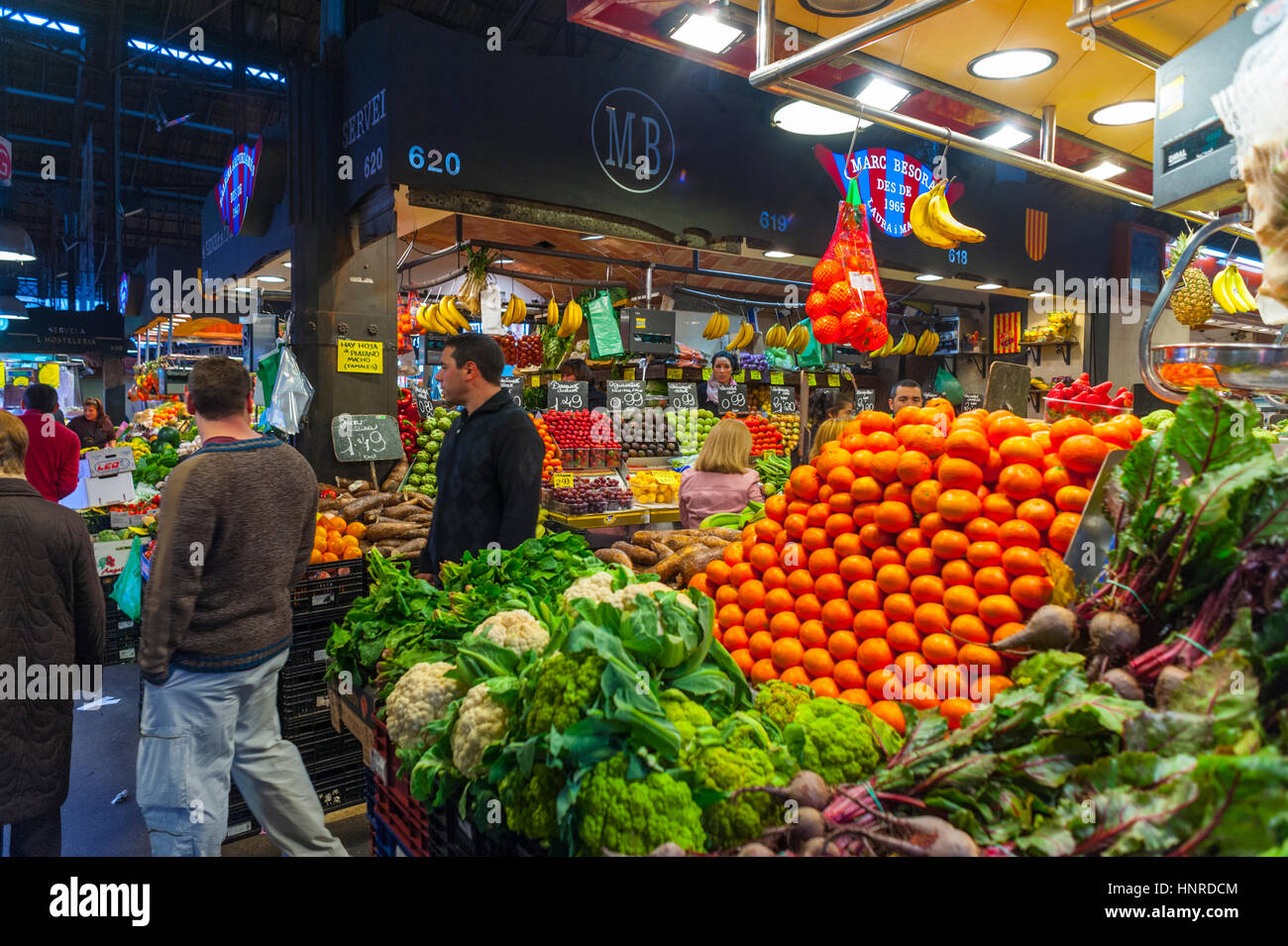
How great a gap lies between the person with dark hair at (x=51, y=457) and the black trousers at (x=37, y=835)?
149 inches

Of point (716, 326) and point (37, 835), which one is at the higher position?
point (716, 326)

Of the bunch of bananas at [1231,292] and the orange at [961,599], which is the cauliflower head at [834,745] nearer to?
the orange at [961,599]

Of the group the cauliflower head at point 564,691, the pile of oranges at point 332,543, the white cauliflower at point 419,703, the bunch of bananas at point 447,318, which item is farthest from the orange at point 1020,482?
the bunch of bananas at point 447,318

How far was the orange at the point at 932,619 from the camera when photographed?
1548 mm

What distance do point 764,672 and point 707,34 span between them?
96.7 inches

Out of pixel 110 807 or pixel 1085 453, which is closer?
pixel 1085 453

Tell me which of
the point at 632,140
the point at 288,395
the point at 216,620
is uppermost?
the point at 632,140

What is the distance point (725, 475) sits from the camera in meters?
4.71

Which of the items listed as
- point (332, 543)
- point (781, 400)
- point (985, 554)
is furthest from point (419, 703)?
point (781, 400)

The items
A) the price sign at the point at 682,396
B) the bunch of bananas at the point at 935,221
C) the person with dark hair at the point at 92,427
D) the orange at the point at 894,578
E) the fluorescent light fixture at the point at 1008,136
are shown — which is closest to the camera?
the orange at the point at 894,578

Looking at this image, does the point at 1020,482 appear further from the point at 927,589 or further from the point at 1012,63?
the point at 1012,63

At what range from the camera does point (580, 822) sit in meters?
1.17
